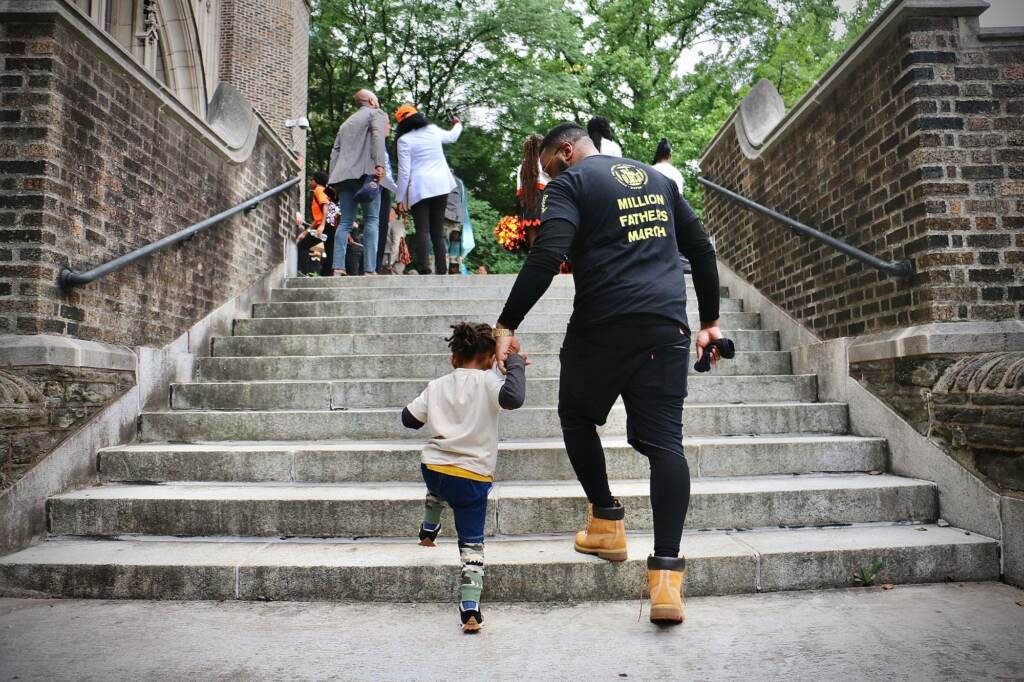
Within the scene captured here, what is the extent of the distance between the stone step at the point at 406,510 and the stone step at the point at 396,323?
229 centimetres

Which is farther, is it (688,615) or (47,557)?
(47,557)

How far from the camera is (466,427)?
2.80 meters

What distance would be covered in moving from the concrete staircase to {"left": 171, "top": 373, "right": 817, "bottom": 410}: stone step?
0.01m

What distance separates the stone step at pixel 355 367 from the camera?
5004mm

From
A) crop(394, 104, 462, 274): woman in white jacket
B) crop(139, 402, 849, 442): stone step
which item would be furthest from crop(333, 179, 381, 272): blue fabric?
crop(139, 402, 849, 442): stone step

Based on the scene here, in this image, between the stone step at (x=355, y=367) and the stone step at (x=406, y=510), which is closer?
the stone step at (x=406, y=510)

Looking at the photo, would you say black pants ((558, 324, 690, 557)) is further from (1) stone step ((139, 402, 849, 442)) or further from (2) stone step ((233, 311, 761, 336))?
(2) stone step ((233, 311, 761, 336))

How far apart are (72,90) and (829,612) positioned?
444cm

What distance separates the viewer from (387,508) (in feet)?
11.1

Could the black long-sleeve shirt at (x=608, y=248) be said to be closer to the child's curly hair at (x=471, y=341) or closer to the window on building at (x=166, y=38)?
the child's curly hair at (x=471, y=341)

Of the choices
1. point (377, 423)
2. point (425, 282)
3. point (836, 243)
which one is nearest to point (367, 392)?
point (377, 423)

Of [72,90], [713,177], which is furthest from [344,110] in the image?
[72,90]

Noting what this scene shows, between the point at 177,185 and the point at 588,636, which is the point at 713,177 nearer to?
the point at 177,185

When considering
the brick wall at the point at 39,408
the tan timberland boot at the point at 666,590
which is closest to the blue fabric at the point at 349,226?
the brick wall at the point at 39,408
